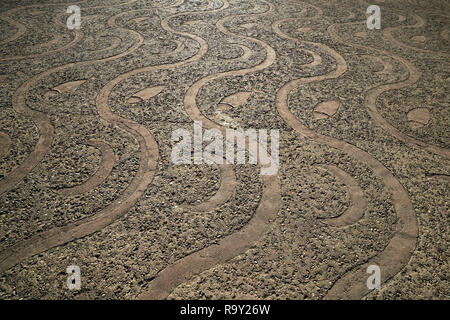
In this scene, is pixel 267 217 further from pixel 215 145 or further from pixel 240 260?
pixel 215 145

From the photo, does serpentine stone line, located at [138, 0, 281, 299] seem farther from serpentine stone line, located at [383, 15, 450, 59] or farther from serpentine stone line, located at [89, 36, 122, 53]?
serpentine stone line, located at [383, 15, 450, 59]

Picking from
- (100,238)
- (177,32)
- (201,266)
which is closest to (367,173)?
(201,266)

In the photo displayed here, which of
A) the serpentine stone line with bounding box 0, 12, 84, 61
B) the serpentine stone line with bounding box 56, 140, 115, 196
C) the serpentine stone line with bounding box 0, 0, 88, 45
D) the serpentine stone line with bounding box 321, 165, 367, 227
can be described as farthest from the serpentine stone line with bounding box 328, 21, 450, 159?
the serpentine stone line with bounding box 0, 0, 88, 45

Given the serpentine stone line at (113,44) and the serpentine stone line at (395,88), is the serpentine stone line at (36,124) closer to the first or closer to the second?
the serpentine stone line at (113,44)

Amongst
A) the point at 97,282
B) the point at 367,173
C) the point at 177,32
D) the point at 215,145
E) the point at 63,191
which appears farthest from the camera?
the point at 177,32

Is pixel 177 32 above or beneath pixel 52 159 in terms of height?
above

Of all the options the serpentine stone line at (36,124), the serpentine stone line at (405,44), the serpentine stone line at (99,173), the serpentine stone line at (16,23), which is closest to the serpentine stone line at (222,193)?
the serpentine stone line at (99,173)

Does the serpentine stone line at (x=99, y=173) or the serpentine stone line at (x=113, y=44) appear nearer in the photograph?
the serpentine stone line at (x=99, y=173)
